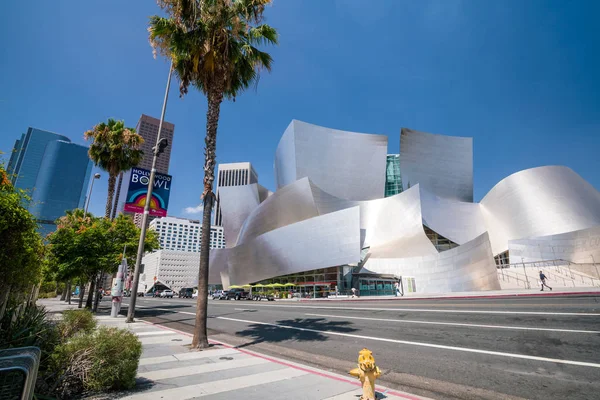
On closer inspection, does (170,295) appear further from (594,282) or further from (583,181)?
(583,181)

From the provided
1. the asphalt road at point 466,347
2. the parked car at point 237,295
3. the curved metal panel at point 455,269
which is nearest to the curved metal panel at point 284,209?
the parked car at point 237,295

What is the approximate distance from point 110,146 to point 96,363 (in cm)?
2339

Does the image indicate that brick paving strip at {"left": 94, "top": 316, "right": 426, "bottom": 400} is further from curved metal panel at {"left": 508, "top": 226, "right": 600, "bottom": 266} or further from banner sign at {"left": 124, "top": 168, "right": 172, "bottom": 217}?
curved metal panel at {"left": 508, "top": 226, "right": 600, "bottom": 266}

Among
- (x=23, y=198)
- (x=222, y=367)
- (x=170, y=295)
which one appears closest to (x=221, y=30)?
(x=23, y=198)

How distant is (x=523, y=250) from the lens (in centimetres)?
3459

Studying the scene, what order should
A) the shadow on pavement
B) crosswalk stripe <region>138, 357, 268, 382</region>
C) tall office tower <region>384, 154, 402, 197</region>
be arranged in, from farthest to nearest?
1. tall office tower <region>384, 154, 402, 197</region>
2. the shadow on pavement
3. crosswalk stripe <region>138, 357, 268, 382</region>

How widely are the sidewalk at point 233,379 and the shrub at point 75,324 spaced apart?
A: 1703 millimetres

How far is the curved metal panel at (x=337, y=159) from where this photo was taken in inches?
2307

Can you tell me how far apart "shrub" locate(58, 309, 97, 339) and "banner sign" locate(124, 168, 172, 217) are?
7.07m

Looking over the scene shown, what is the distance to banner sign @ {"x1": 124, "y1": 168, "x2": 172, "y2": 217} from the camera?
15.1 metres

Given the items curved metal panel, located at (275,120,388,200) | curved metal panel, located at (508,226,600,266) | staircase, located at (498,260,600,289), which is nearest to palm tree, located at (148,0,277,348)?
staircase, located at (498,260,600,289)

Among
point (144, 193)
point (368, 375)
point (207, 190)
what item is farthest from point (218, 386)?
point (144, 193)

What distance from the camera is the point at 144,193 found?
15453mm

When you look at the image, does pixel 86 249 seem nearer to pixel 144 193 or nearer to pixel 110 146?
pixel 144 193
